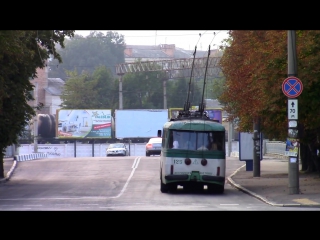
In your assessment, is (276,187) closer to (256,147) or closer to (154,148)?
(256,147)

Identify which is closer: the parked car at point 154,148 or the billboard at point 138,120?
the parked car at point 154,148

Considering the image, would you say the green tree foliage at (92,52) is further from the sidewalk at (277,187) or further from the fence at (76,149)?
the sidewalk at (277,187)

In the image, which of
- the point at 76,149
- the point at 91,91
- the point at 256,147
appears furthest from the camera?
the point at 91,91

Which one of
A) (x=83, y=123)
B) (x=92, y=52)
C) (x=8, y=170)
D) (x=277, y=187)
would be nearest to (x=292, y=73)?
(x=277, y=187)

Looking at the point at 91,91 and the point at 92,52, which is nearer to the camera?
the point at 91,91

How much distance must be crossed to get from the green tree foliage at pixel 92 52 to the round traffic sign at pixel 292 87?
3111 inches

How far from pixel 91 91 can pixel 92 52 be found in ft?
49.5

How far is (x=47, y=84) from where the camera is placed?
90.9 m

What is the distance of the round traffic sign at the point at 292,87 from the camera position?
2064cm

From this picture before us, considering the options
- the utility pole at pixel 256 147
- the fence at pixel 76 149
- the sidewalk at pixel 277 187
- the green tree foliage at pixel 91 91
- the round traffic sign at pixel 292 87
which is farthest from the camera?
the green tree foliage at pixel 91 91

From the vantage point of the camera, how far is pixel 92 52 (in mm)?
100188

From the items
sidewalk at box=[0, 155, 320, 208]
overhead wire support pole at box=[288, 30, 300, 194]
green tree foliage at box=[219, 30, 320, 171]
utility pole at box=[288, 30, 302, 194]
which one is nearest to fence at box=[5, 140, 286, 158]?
sidewalk at box=[0, 155, 320, 208]

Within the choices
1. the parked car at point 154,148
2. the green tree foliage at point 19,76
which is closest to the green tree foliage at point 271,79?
the green tree foliage at point 19,76
